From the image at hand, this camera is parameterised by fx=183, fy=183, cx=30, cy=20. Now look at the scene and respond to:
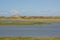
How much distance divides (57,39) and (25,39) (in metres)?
3.50

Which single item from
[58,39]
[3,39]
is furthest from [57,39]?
[3,39]

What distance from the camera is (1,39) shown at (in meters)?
19.5

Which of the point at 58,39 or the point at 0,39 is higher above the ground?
the point at 0,39

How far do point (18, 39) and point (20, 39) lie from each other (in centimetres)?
30

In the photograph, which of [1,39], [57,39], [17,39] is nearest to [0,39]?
[1,39]

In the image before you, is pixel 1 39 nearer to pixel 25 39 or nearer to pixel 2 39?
pixel 2 39

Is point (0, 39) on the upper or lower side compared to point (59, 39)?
upper

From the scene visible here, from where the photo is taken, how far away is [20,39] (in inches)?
768

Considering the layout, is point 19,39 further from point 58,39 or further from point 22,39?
point 58,39

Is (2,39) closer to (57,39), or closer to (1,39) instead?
(1,39)

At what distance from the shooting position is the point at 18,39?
63.3ft

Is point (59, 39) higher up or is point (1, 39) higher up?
point (1, 39)

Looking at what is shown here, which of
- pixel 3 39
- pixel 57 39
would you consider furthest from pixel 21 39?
pixel 57 39

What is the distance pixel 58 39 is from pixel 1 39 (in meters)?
6.18
